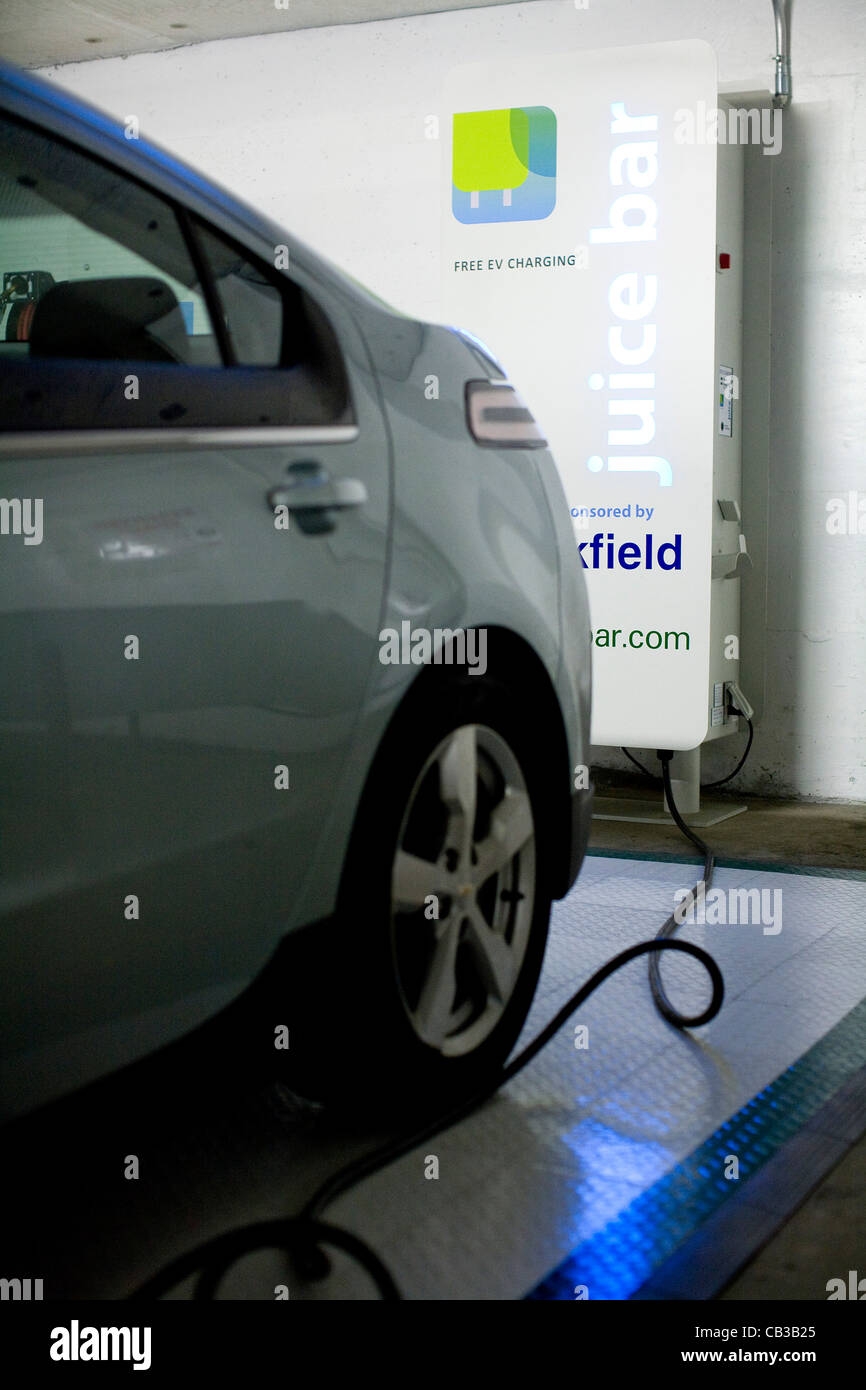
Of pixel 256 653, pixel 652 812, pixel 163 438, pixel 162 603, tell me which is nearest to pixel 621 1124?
pixel 256 653

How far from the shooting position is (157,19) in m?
6.28

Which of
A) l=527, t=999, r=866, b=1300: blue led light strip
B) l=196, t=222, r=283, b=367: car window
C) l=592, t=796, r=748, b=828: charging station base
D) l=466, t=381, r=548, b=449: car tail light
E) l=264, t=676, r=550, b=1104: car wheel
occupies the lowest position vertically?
l=527, t=999, r=866, b=1300: blue led light strip

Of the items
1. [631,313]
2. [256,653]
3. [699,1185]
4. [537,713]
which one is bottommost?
[699,1185]

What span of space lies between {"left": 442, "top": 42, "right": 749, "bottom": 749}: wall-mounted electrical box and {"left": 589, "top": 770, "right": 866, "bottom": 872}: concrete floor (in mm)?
333

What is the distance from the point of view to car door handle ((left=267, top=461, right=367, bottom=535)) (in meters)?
1.91

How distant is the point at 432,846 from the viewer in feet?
7.45

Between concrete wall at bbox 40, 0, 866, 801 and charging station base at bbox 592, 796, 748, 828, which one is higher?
concrete wall at bbox 40, 0, 866, 801

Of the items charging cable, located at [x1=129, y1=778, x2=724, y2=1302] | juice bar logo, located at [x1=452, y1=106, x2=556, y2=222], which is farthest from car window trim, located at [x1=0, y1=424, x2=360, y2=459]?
juice bar logo, located at [x1=452, y1=106, x2=556, y2=222]

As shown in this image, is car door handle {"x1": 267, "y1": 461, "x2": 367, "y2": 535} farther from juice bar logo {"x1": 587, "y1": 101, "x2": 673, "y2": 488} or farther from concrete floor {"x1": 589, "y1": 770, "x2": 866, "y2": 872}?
juice bar logo {"x1": 587, "y1": 101, "x2": 673, "y2": 488}

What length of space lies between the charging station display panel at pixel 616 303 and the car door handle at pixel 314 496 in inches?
116

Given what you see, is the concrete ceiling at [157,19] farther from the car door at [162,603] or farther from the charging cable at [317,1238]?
the charging cable at [317,1238]

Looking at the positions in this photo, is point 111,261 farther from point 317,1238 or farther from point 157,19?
point 157,19

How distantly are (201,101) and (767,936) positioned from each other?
4788mm

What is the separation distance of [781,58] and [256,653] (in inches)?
166
